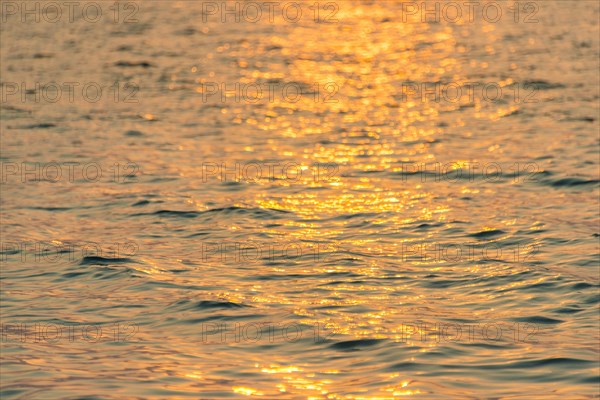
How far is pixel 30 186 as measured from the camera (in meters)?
24.9

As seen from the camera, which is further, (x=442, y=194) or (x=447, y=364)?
(x=442, y=194)

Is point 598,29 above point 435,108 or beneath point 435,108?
above

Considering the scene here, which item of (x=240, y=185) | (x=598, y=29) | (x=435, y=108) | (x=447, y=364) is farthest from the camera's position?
(x=598, y=29)

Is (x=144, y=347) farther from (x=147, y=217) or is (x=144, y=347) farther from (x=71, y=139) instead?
(x=71, y=139)

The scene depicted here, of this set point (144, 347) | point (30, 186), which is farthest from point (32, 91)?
point (144, 347)

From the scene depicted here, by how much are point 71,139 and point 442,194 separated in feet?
36.1

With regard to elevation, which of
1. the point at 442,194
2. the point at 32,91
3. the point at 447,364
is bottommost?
the point at 447,364

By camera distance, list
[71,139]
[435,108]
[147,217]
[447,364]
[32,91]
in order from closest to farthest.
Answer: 1. [447,364]
2. [147,217]
3. [71,139]
4. [435,108]
5. [32,91]

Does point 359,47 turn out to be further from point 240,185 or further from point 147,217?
point 147,217

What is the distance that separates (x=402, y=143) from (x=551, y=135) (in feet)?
12.3

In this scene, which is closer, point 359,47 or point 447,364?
point 447,364

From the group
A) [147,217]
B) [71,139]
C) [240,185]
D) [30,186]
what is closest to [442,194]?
[240,185]

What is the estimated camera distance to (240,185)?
81.2 feet

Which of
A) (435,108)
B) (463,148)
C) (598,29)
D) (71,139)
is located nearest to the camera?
(463,148)
